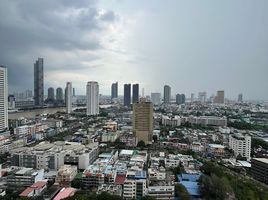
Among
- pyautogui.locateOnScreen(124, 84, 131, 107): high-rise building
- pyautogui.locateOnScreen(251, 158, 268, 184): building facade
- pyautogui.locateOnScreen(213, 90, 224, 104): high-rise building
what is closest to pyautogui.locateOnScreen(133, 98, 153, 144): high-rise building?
pyautogui.locateOnScreen(251, 158, 268, 184): building facade

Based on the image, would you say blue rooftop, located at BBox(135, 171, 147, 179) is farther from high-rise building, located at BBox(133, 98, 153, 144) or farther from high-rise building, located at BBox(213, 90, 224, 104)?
high-rise building, located at BBox(213, 90, 224, 104)

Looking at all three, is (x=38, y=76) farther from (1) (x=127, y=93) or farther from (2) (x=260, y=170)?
(2) (x=260, y=170)

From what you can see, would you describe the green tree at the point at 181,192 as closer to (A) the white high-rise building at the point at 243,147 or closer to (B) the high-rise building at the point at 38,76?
(A) the white high-rise building at the point at 243,147

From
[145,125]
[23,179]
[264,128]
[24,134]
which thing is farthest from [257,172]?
[24,134]

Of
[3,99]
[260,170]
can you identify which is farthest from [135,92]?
[260,170]

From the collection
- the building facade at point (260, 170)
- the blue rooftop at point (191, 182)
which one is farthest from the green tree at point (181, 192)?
the building facade at point (260, 170)
